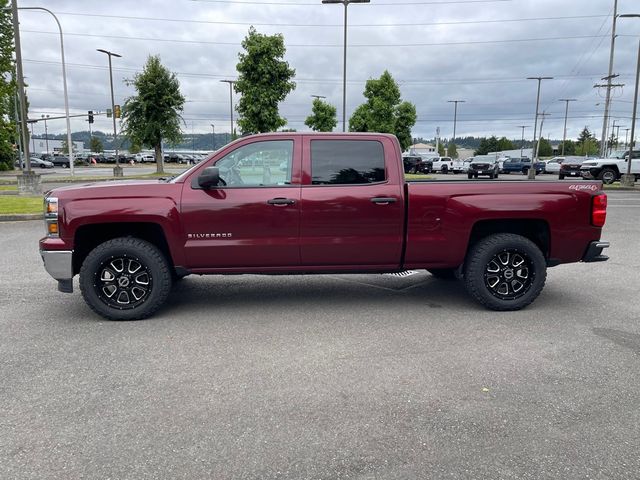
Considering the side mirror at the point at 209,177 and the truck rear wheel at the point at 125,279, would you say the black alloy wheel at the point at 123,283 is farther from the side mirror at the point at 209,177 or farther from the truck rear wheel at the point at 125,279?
the side mirror at the point at 209,177

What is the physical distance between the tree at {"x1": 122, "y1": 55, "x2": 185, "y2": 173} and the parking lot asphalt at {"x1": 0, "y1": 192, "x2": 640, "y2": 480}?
27363mm

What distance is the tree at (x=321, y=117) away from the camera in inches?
1683

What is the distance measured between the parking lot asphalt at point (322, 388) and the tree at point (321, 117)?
38224 millimetres

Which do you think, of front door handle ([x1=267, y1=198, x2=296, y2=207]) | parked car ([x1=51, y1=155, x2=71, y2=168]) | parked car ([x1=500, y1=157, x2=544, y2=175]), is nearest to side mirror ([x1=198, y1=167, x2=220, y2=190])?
front door handle ([x1=267, y1=198, x2=296, y2=207])

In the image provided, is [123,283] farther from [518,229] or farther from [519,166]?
[519,166]

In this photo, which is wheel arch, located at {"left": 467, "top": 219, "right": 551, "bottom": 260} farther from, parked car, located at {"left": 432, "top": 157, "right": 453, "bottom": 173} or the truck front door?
parked car, located at {"left": 432, "top": 157, "right": 453, "bottom": 173}

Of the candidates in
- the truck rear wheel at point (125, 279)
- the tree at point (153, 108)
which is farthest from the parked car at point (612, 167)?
the truck rear wheel at point (125, 279)

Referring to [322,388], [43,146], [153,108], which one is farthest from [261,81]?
[43,146]

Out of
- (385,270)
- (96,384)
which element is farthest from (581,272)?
(96,384)

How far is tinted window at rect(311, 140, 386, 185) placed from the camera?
17.1 feet

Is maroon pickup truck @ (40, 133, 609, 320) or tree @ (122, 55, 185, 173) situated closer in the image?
maroon pickup truck @ (40, 133, 609, 320)

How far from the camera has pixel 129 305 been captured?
16.5 feet

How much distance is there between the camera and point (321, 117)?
4272 centimetres

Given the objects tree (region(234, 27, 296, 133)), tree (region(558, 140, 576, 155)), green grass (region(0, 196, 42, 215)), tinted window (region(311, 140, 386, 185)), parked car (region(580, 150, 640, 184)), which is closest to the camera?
tinted window (region(311, 140, 386, 185))
